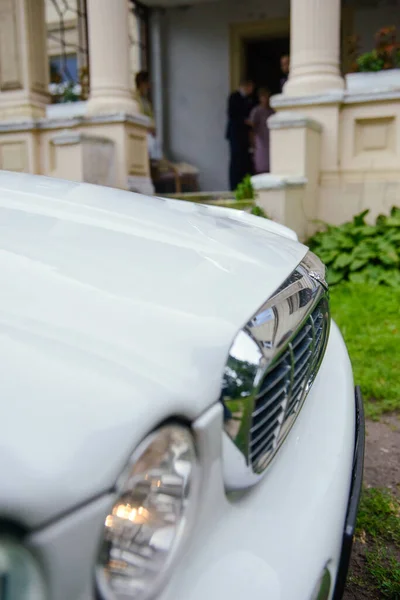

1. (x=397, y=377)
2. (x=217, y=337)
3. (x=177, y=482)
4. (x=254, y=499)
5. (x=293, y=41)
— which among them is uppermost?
(x=293, y=41)

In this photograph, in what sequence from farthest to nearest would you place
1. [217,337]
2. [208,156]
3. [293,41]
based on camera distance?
[208,156] < [293,41] < [217,337]

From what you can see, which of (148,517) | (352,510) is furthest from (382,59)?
(148,517)

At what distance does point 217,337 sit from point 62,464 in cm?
35

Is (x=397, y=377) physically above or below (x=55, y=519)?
below

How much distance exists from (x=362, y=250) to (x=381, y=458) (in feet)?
10.7

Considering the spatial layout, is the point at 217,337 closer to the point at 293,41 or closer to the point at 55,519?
the point at 55,519

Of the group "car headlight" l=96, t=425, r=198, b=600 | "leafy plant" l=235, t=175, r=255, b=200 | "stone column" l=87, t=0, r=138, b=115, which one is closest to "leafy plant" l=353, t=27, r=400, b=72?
"leafy plant" l=235, t=175, r=255, b=200

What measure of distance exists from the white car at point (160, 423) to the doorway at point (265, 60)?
10.7 m

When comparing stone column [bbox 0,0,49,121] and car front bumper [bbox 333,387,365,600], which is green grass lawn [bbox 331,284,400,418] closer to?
car front bumper [bbox 333,387,365,600]

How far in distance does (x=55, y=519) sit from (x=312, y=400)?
87 centimetres

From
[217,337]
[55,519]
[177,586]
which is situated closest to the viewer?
[55,519]

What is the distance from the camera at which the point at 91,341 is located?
83 cm

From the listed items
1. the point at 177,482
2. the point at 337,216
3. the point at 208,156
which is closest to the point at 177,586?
the point at 177,482

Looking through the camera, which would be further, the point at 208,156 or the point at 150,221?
the point at 208,156
